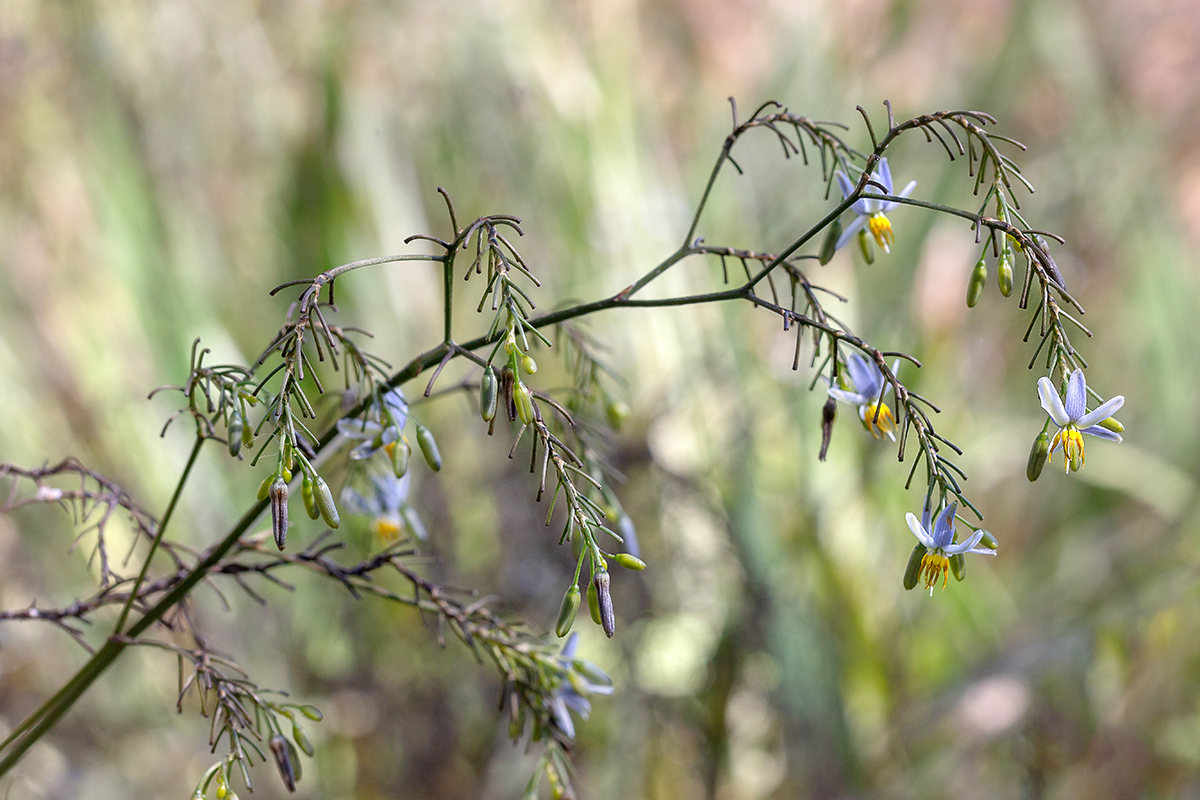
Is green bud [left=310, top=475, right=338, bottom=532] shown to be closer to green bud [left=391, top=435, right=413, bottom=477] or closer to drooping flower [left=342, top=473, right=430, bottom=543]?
green bud [left=391, top=435, right=413, bottom=477]

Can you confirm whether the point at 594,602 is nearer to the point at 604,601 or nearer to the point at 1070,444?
the point at 604,601

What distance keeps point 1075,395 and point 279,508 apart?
1.21ft

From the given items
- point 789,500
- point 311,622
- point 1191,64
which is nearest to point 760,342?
point 789,500

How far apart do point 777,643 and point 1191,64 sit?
2079 millimetres

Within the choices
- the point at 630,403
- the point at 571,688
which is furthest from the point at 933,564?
the point at 630,403

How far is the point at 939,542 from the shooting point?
43cm

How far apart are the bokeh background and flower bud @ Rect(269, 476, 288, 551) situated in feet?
2.89

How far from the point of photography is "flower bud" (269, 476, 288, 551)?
1.21 feet

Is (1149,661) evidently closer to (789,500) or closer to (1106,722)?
(1106,722)

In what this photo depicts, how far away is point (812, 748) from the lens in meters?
1.38

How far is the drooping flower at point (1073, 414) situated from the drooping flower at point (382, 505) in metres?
0.38

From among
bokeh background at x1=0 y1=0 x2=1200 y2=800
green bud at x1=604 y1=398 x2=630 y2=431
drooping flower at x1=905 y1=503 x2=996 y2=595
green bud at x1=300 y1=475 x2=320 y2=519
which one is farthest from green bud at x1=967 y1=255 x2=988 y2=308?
bokeh background at x1=0 y1=0 x2=1200 y2=800

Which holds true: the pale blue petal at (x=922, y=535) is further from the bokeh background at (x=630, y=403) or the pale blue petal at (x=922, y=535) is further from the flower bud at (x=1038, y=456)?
the bokeh background at (x=630, y=403)

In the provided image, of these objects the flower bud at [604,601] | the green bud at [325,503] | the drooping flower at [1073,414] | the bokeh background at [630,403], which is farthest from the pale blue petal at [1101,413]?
the bokeh background at [630,403]
